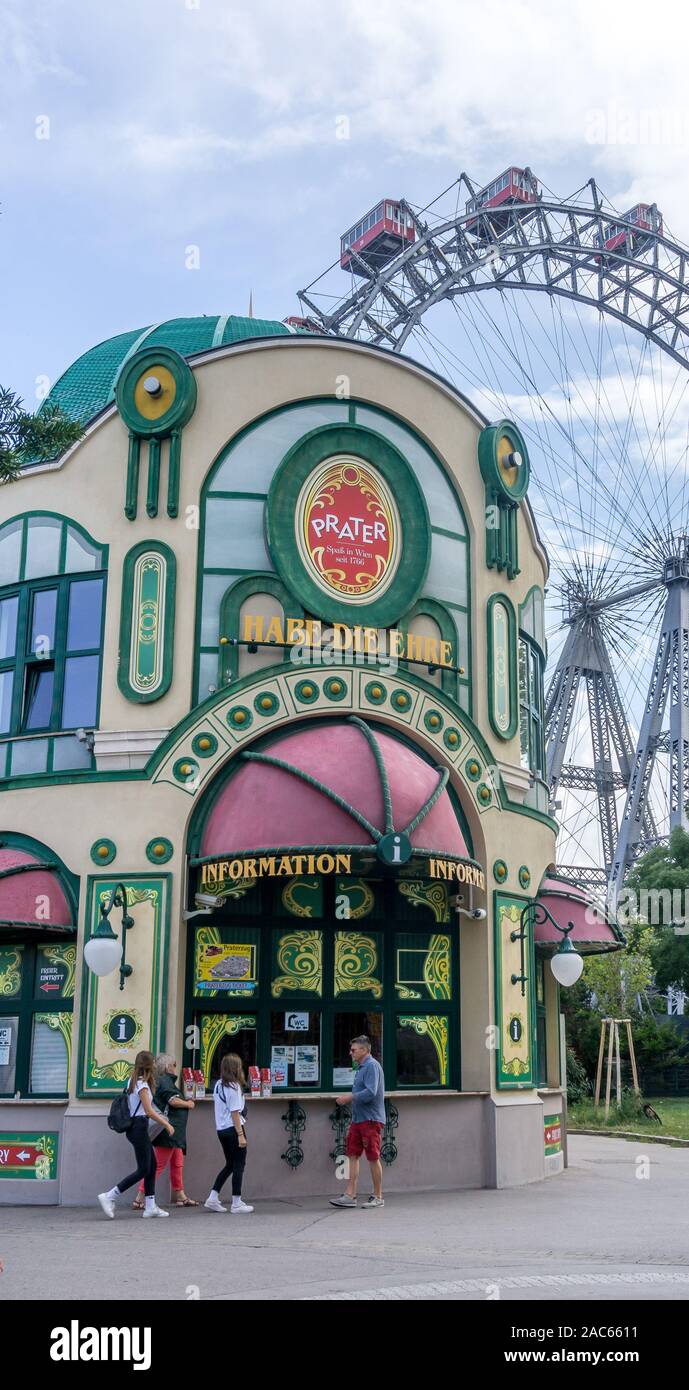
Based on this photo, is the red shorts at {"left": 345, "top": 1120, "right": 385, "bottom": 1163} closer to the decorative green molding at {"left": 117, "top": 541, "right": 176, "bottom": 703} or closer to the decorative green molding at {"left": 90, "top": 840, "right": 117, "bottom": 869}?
the decorative green molding at {"left": 90, "top": 840, "right": 117, "bottom": 869}

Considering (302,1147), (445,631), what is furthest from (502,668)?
(302,1147)

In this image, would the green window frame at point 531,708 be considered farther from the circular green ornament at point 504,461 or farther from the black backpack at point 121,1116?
the black backpack at point 121,1116

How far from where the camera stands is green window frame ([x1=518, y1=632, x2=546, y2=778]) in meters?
22.5

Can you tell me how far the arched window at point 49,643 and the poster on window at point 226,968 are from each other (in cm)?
296

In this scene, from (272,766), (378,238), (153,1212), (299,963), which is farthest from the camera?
(378,238)

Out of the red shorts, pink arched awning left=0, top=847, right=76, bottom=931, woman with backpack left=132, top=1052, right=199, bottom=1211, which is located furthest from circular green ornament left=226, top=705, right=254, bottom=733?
the red shorts

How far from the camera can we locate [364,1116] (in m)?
15.7

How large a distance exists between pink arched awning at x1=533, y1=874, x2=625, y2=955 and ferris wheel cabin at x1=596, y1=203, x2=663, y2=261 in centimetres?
3095

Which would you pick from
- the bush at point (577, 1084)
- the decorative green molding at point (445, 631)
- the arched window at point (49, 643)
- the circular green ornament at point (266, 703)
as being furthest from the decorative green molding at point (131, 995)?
the bush at point (577, 1084)

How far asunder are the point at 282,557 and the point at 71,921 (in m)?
5.47

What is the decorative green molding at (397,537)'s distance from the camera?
63.2ft

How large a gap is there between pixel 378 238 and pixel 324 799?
31084mm

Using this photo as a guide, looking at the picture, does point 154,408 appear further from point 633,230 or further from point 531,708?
point 633,230

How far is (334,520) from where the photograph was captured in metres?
19.7
